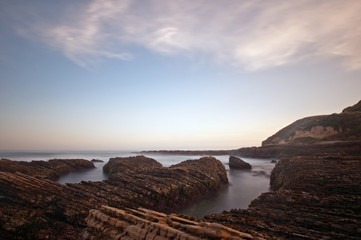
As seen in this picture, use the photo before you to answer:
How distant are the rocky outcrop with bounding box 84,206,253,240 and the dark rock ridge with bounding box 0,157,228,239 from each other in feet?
9.77

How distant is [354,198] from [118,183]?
1780 cm

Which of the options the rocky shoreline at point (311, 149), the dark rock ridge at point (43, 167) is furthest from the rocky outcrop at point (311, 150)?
the dark rock ridge at point (43, 167)

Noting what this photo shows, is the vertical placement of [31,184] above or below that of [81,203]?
above

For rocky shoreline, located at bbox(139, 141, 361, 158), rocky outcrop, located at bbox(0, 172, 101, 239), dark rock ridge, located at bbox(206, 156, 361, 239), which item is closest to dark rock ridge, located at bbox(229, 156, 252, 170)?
rocky shoreline, located at bbox(139, 141, 361, 158)

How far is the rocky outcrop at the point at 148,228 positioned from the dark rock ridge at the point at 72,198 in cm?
298

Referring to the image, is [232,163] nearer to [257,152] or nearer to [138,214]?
[138,214]

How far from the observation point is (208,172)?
25219 millimetres

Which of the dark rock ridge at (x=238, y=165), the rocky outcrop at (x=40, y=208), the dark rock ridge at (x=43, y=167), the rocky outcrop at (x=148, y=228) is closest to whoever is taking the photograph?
the rocky outcrop at (x=148, y=228)

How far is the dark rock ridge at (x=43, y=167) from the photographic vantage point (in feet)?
99.3

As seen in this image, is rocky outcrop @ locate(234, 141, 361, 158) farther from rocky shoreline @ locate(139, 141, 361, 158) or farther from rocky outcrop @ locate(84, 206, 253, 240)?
rocky outcrop @ locate(84, 206, 253, 240)

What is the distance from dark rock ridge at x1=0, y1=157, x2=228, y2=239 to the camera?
1056 cm

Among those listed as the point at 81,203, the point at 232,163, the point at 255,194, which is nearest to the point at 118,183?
the point at 81,203

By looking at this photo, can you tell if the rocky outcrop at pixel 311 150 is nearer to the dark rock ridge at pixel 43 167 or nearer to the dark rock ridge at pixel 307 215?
the dark rock ridge at pixel 307 215

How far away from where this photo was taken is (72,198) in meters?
13.6
